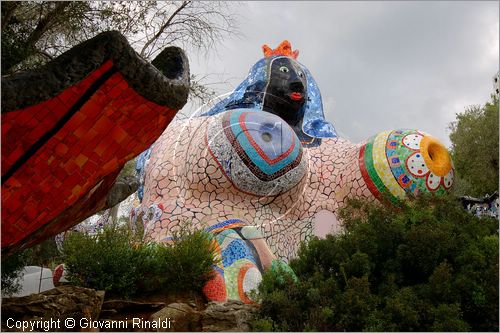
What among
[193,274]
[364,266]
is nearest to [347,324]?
[364,266]

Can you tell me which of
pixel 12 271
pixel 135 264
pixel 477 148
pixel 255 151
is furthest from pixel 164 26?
pixel 477 148

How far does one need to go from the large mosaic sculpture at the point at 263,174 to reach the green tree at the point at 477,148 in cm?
600

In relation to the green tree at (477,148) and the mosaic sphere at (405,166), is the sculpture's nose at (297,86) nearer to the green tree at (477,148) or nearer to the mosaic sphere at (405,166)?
the mosaic sphere at (405,166)

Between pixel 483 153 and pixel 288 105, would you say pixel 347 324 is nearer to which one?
pixel 288 105

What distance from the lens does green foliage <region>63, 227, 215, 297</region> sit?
8.02 meters

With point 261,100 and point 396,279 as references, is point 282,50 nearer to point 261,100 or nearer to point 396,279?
point 261,100

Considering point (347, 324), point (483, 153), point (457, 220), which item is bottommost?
point (347, 324)

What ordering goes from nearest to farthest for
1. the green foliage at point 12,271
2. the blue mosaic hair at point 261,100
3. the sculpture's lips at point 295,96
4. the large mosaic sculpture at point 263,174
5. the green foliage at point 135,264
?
1. the green foliage at point 135,264
2. the green foliage at point 12,271
3. the large mosaic sculpture at point 263,174
4. the sculpture's lips at point 295,96
5. the blue mosaic hair at point 261,100

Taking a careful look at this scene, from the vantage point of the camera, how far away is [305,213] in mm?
11047

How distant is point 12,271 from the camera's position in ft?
28.4

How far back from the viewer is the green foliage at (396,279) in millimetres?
7000

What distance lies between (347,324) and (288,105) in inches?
221

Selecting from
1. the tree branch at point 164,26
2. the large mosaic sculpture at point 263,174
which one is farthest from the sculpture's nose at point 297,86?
the tree branch at point 164,26

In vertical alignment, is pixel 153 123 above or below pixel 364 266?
above
